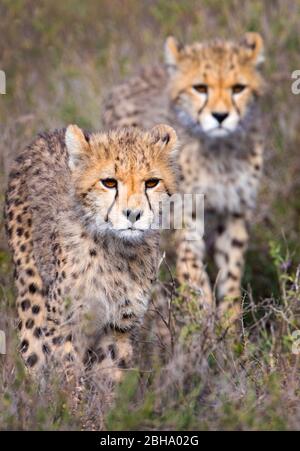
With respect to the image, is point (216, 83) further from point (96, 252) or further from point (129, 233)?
point (129, 233)

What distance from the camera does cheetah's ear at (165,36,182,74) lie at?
6.65 m

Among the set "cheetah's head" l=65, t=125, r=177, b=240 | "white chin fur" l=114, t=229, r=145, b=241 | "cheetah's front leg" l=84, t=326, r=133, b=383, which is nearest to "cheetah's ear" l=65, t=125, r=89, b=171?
"cheetah's head" l=65, t=125, r=177, b=240

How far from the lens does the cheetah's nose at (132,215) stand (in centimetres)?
407

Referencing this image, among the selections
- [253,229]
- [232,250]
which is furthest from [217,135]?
[253,229]

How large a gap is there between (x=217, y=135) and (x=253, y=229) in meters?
1.23

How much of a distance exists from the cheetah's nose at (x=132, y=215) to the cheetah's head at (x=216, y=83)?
7.39 ft

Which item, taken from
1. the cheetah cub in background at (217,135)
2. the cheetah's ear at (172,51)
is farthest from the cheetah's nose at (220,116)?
the cheetah's ear at (172,51)

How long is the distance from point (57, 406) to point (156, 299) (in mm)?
1094

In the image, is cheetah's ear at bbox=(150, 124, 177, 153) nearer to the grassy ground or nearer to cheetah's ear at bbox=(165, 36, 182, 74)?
the grassy ground

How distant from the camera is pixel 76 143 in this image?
4.38m

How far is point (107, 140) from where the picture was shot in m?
4.40

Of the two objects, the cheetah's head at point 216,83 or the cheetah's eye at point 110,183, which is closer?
the cheetah's eye at point 110,183

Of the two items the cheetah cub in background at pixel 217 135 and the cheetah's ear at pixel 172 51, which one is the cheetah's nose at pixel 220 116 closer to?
the cheetah cub in background at pixel 217 135
